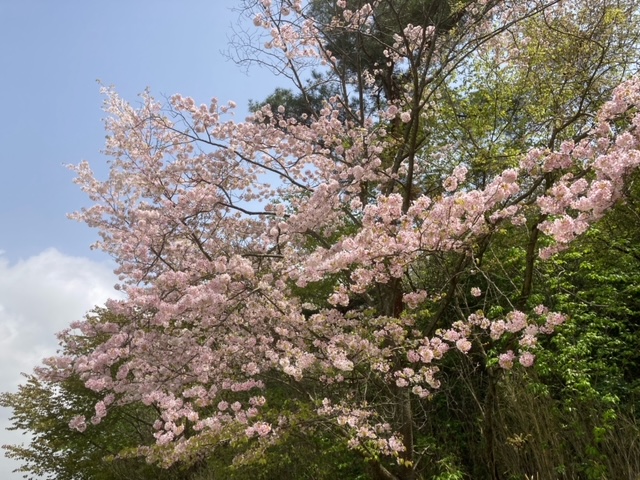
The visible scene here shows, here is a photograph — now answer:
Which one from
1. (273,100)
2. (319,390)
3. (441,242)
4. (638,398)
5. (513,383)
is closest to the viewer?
(441,242)

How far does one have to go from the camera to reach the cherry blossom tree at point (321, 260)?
498cm

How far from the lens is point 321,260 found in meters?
6.41

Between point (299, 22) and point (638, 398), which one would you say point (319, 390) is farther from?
point (299, 22)

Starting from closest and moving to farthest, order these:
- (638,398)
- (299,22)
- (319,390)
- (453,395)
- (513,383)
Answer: (638,398)
(513,383)
(319,390)
(299,22)
(453,395)

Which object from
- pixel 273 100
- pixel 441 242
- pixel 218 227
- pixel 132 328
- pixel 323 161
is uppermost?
pixel 273 100

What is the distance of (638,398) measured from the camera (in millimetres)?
6242

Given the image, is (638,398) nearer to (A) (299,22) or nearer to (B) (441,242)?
(B) (441,242)

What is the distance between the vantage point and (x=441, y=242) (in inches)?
196

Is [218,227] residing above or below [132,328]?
above

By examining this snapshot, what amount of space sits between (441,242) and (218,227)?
13.7ft

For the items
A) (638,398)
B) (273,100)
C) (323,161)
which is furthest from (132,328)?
(273,100)

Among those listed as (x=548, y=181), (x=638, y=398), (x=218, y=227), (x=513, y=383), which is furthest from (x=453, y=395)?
(x=218, y=227)

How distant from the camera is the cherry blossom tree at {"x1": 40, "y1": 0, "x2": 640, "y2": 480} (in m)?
4.98

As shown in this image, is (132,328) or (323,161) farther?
(323,161)
